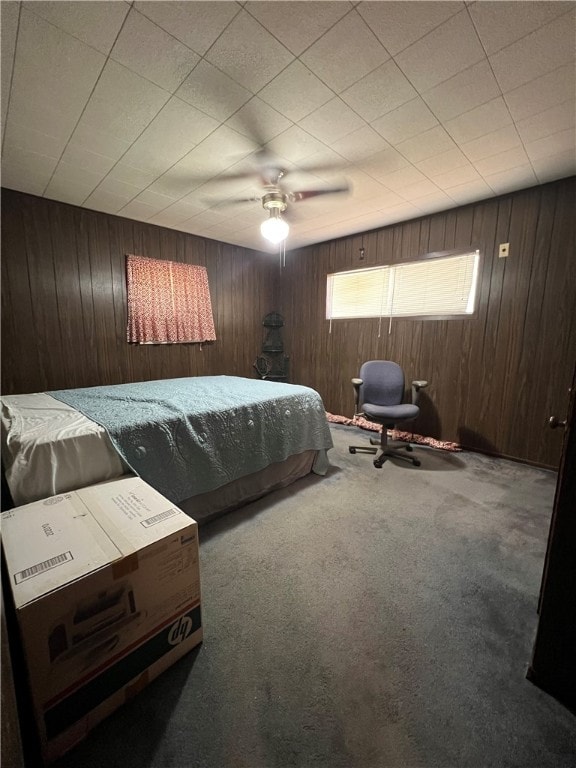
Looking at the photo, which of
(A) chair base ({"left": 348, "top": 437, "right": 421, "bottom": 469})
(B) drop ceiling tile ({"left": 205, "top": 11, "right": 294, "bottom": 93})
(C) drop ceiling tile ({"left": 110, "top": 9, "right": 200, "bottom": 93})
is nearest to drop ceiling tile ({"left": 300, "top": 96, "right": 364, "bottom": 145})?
(B) drop ceiling tile ({"left": 205, "top": 11, "right": 294, "bottom": 93})

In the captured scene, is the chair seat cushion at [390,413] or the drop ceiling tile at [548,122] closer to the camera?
the drop ceiling tile at [548,122]

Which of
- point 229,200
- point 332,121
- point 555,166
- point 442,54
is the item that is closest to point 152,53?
point 332,121

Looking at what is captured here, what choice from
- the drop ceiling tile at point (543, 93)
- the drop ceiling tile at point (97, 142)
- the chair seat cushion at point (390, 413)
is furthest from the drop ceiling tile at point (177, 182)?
the chair seat cushion at point (390, 413)

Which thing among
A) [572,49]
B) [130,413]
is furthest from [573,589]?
[572,49]

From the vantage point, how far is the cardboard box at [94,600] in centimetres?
81

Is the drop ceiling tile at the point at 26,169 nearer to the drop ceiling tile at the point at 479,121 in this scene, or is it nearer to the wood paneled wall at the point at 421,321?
the wood paneled wall at the point at 421,321

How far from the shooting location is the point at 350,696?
3.22 feet

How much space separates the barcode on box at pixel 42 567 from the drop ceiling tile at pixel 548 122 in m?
3.07

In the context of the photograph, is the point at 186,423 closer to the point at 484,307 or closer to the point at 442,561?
the point at 442,561

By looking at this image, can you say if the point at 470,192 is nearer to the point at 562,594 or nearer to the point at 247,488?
the point at 562,594

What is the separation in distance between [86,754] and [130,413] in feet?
4.25

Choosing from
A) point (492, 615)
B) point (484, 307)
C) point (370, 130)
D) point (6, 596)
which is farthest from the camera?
point (484, 307)

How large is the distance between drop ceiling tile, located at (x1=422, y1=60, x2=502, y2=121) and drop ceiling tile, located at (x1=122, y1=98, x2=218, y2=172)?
1269 mm

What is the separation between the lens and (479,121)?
1781 mm
